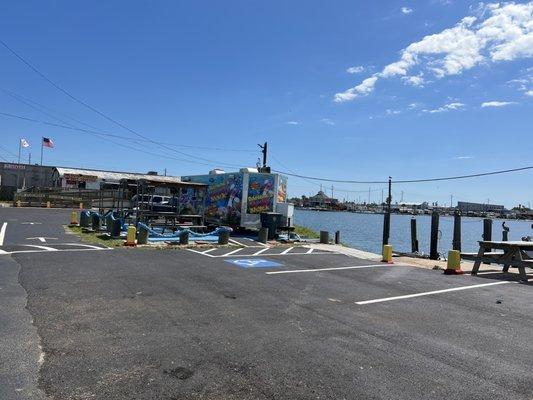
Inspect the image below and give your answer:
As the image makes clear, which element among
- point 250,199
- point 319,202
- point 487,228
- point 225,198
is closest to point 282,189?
point 250,199

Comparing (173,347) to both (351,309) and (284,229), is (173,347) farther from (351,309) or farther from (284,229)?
(284,229)

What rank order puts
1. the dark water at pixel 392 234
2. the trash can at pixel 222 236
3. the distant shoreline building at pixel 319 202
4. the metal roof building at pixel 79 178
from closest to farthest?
the trash can at pixel 222 236, the dark water at pixel 392 234, the metal roof building at pixel 79 178, the distant shoreline building at pixel 319 202

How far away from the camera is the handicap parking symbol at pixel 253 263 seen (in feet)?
43.5

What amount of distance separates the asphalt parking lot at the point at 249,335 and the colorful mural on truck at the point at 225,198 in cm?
1413

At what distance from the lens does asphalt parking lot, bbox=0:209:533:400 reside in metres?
4.61

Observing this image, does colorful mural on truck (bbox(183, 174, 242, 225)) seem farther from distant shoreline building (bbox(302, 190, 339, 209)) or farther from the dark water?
distant shoreline building (bbox(302, 190, 339, 209))

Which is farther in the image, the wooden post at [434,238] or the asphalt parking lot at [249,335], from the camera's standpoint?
the wooden post at [434,238]

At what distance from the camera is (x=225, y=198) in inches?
1057

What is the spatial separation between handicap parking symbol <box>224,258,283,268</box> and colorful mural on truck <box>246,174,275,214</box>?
36.1ft

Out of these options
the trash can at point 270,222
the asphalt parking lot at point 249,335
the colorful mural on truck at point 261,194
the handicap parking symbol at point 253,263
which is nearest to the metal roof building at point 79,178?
the colorful mural on truck at point 261,194

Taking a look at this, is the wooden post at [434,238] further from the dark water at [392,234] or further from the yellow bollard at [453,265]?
the yellow bollard at [453,265]

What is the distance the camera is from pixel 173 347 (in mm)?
5613

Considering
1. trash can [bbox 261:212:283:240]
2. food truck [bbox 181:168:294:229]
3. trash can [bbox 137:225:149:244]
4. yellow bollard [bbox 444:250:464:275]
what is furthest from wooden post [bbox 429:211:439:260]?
trash can [bbox 137:225:149:244]

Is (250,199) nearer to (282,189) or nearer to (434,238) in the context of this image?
(282,189)
